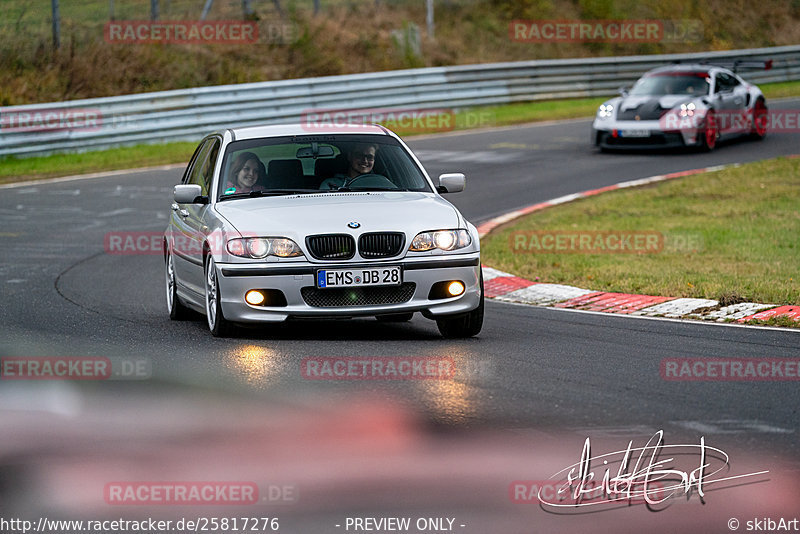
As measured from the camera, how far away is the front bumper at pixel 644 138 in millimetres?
22797

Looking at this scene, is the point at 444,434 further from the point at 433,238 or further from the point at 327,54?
the point at 327,54

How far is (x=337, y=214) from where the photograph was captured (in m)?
8.59

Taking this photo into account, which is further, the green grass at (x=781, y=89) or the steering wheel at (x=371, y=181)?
the green grass at (x=781, y=89)

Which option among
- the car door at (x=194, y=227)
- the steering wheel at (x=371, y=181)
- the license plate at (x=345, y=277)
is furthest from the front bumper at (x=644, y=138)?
the license plate at (x=345, y=277)

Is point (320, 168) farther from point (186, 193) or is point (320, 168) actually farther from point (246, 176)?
point (186, 193)

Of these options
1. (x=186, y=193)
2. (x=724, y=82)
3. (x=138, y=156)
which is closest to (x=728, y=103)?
(x=724, y=82)

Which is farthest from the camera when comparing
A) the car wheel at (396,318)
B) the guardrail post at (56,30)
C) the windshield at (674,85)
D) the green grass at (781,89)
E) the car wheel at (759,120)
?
the green grass at (781,89)

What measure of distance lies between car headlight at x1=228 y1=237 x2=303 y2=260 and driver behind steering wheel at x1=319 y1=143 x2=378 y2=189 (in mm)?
1140

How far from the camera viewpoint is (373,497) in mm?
5133

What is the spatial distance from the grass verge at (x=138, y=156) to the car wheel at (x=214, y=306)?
12.9m

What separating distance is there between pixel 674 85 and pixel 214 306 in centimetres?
1649

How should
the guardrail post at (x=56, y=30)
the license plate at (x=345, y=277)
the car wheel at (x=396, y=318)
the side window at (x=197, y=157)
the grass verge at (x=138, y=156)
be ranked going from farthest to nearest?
the guardrail post at (x=56, y=30) → the grass verge at (x=138, y=156) → the side window at (x=197, y=157) → the car wheel at (x=396, y=318) → the license plate at (x=345, y=277)

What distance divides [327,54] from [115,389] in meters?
26.5

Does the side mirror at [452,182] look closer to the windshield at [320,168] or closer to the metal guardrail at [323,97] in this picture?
the windshield at [320,168]
